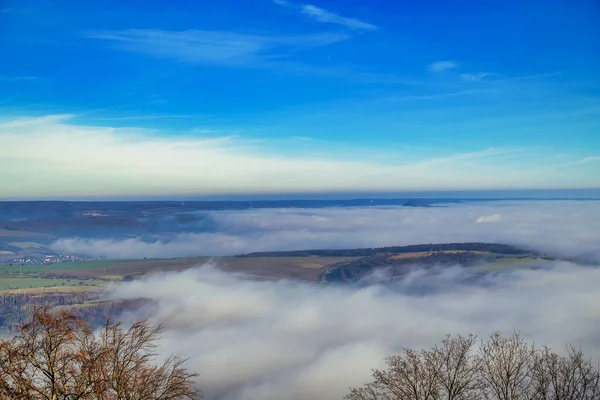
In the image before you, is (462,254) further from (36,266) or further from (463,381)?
(463,381)

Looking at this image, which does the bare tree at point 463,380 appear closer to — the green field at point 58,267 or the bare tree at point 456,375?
the bare tree at point 456,375

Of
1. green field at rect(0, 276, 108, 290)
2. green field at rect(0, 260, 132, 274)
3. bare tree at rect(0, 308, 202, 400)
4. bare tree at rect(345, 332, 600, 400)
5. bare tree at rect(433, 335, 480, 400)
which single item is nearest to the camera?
bare tree at rect(0, 308, 202, 400)

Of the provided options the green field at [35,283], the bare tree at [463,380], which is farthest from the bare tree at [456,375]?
the green field at [35,283]

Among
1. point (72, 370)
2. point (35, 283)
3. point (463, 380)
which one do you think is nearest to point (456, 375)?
point (463, 380)

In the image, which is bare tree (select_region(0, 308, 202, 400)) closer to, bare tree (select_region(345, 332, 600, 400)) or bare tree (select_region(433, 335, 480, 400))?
bare tree (select_region(345, 332, 600, 400))

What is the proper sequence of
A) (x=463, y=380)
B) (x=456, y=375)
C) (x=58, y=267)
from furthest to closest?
(x=58, y=267) → (x=463, y=380) → (x=456, y=375)

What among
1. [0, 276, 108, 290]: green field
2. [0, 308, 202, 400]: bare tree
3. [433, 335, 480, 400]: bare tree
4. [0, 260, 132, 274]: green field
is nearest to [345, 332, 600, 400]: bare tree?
[433, 335, 480, 400]: bare tree

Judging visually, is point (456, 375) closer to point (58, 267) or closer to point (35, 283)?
point (35, 283)

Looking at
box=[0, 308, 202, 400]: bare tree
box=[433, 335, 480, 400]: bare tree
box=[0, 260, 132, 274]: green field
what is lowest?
box=[0, 260, 132, 274]: green field

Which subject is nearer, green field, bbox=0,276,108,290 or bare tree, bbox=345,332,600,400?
bare tree, bbox=345,332,600,400

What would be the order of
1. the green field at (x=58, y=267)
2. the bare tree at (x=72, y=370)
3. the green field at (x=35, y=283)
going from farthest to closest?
the green field at (x=58, y=267), the green field at (x=35, y=283), the bare tree at (x=72, y=370)
